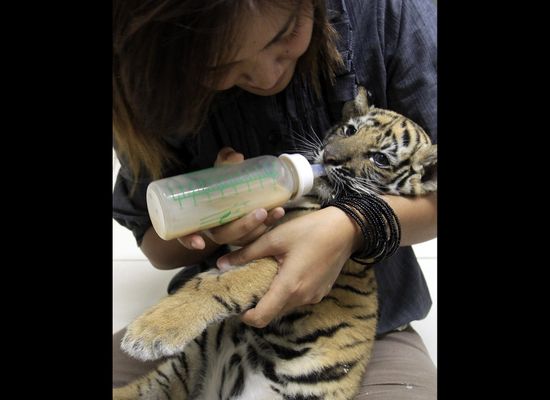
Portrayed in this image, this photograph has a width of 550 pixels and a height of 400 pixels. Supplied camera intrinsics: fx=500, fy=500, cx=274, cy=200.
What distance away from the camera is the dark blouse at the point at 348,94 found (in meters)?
0.81

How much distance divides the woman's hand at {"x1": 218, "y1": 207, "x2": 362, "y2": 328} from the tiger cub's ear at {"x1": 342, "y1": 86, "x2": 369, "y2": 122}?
18 centimetres

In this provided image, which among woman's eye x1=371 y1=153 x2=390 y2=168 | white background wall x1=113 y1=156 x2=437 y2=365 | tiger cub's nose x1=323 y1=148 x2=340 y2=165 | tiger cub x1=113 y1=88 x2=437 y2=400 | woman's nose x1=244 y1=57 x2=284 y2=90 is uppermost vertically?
woman's nose x1=244 y1=57 x2=284 y2=90

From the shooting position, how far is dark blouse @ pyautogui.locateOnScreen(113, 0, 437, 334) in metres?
0.81

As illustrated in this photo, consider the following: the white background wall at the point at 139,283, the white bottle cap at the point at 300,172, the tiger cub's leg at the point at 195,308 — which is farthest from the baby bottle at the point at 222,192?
the white background wall at the point at 139,283

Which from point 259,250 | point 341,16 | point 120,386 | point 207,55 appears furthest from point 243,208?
point 120,386

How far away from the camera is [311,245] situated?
0.73 meters

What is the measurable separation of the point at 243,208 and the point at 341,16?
34 cm

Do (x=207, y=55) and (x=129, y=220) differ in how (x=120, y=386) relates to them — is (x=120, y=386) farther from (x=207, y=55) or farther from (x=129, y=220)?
(x=207, y=55)

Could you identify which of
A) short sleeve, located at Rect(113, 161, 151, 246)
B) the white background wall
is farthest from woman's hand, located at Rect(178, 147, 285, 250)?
the white background wall

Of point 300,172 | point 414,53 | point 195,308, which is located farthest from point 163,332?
point 414,53

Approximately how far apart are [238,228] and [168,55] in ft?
0.80

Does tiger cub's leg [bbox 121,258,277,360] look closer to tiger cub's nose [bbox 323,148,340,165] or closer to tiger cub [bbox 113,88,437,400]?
tiger cub [bbox 113,88,437,400]

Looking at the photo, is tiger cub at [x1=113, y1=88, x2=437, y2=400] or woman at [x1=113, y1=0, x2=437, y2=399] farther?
tiger cub at [x1=113, y1=88, x2=437, y2=400]

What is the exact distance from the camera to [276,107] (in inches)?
33.0
